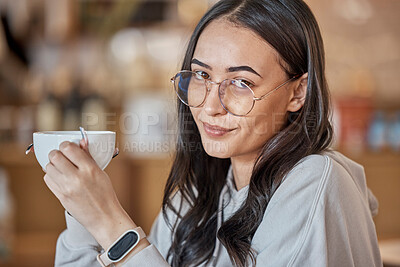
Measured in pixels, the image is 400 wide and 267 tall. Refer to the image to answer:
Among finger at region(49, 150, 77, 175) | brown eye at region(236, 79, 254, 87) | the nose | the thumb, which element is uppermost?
brown eye at region(236, 79, 254, 87)

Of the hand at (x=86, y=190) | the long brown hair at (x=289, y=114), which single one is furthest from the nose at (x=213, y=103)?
the hand at (x=86, y=190)

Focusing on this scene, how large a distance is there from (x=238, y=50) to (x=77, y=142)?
339 mm

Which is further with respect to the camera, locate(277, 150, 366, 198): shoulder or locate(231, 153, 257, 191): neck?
locate(231, 153, 257, 191): neck

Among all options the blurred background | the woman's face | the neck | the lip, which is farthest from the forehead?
the blurred background

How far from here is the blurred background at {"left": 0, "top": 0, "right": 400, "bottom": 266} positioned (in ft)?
9.30

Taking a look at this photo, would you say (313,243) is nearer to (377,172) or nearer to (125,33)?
(377,172)

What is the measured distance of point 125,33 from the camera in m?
3.32

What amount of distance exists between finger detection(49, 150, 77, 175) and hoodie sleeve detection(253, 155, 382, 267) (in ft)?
1.15

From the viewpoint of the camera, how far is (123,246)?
0.84 m

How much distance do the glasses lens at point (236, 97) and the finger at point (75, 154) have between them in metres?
0.29

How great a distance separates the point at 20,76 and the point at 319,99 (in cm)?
255

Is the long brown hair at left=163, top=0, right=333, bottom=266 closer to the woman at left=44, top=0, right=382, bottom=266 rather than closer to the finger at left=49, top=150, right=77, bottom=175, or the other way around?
the woman at left=44, top=0, right=382, bottom=266

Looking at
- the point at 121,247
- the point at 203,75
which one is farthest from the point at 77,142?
the point at 203,75

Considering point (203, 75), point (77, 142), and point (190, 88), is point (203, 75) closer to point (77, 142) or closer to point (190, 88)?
point (190, 88)
